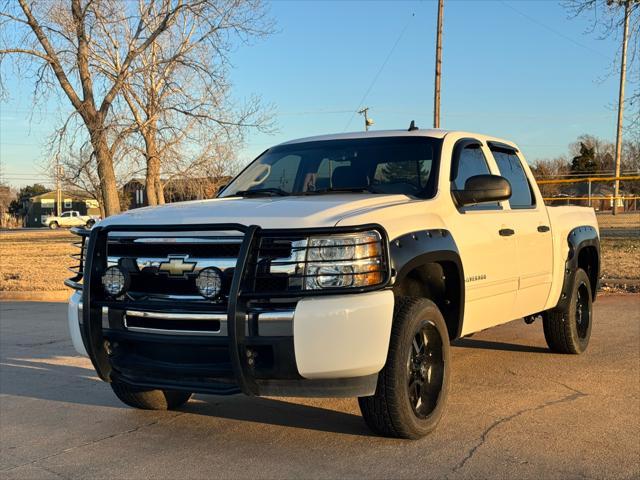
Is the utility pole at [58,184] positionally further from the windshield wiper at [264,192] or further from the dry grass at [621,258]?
the windshield wiper at [264,192]

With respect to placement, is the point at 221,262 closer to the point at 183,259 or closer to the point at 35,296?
the point at 183,259

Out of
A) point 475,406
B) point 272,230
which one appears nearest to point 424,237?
point 272,230

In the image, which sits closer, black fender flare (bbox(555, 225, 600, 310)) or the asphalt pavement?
the asphalt pavement

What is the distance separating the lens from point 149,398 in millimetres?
5305

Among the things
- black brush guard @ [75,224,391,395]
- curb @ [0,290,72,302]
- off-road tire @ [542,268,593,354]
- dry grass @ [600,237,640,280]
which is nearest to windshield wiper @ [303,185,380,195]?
black brush guard @ [75,224,391,395]

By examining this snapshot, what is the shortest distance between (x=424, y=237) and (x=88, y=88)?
16.9m

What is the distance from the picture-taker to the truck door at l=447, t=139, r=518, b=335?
5047 millimetres

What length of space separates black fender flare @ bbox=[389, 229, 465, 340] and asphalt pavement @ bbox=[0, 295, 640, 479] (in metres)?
0.92

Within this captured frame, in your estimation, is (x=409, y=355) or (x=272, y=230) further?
(x=409, y=355)

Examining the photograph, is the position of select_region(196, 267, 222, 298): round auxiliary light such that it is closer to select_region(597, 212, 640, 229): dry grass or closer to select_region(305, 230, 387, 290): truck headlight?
select_region(305, 230, 387, 290): truck headlight

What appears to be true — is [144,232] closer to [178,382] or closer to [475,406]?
[178,382]

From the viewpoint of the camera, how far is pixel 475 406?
529cm

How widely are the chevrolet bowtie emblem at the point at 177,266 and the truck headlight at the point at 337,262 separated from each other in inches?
28.3

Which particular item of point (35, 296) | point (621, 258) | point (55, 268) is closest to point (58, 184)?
point (55, 268)
